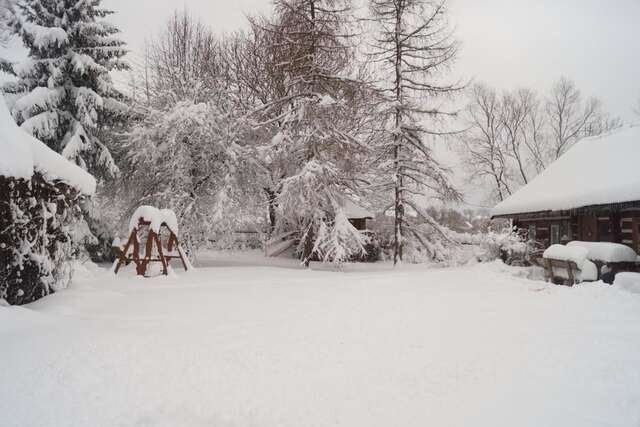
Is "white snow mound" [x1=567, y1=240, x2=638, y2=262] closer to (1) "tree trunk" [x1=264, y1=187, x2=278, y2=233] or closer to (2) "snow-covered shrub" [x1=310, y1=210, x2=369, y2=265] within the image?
(2) "snow-covered shrub" [x1=310, y1=210, x2=369, y2=265]

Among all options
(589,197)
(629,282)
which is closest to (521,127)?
(589,197)

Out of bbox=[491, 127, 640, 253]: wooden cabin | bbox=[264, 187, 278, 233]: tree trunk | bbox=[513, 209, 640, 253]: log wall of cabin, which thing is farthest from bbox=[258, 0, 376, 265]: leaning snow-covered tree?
bbox=[513, 209, 640, 253]: log wall of cabin

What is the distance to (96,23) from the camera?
587 inches

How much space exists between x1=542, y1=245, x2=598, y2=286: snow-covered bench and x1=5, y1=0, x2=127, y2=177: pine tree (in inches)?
605

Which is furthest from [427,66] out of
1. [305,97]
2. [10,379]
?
[10,379]

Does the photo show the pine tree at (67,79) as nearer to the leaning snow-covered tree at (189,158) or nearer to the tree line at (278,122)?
the tree line at (278,122)

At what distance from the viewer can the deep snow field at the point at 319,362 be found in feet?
10.3

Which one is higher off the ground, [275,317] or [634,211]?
[634,211]

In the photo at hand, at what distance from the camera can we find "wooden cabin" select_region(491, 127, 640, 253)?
1188 cm

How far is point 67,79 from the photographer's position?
14.7 metres

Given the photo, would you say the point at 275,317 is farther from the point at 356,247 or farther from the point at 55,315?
the point at 356,247

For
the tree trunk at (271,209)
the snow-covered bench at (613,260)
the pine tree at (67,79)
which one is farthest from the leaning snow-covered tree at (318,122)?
the snow-covered bench at (613,260)

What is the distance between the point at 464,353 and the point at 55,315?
18.0 ft

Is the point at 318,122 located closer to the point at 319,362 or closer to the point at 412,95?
the point at 412,95
